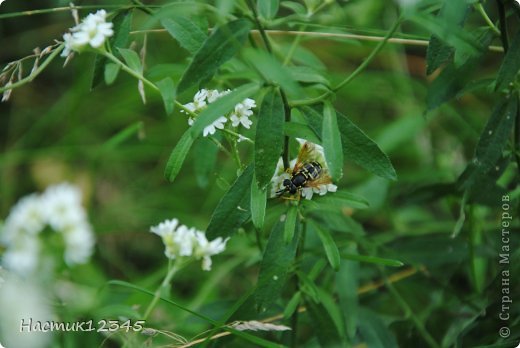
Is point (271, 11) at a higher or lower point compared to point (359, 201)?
higher

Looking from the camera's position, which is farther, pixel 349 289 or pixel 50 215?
pixel 349 289

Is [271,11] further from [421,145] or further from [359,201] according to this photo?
[421,145]

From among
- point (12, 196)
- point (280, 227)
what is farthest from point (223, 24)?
point (12, 196)

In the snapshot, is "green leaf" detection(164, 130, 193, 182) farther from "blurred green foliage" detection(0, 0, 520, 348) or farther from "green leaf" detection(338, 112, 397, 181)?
"green leaf" detection(338, 112, 397, 181)

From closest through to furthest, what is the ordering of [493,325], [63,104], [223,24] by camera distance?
[223,24], [493,325], [63,104]

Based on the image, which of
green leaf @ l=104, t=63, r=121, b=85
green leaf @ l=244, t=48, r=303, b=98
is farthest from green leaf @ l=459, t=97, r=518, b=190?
green leaf @ l=104, t=63, r=121, b=85

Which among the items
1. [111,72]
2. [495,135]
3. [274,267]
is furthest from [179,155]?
[495,135]

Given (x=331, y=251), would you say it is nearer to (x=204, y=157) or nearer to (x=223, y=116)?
(x=223, y=116)
